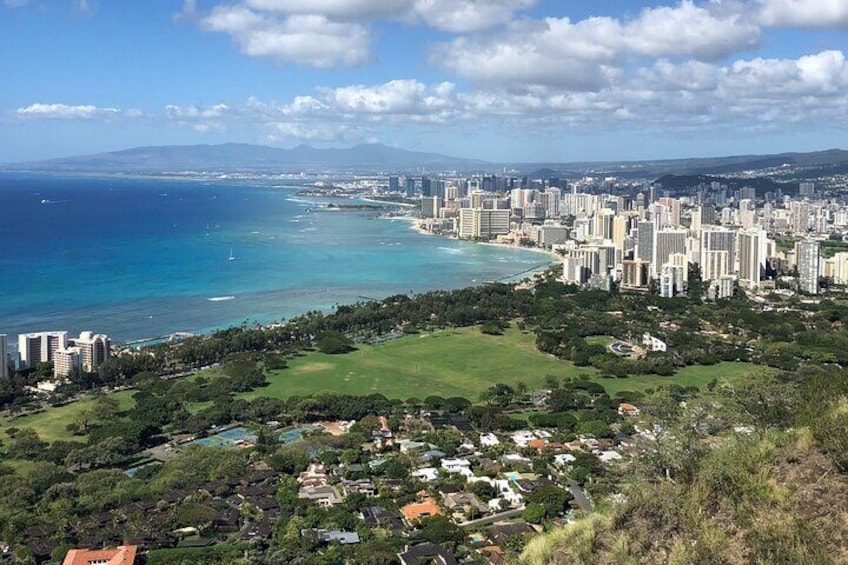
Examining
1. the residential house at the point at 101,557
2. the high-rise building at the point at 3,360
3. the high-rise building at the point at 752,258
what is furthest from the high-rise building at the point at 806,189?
the residential house at the point at 101,557

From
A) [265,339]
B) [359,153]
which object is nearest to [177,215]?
[265,339]

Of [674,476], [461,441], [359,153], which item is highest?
[359,153]

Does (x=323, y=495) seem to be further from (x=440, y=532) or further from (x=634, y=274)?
(x=634, y=274)

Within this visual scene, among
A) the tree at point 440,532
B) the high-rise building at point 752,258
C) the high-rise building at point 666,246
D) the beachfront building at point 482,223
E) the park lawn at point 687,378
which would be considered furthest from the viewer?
the beachfront building at point 482,223

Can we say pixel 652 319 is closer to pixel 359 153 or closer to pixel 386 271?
pixel 386 271

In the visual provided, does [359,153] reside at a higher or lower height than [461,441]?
higher

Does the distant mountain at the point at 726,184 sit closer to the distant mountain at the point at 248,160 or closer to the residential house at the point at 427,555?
the residential house at the point at 427,555
